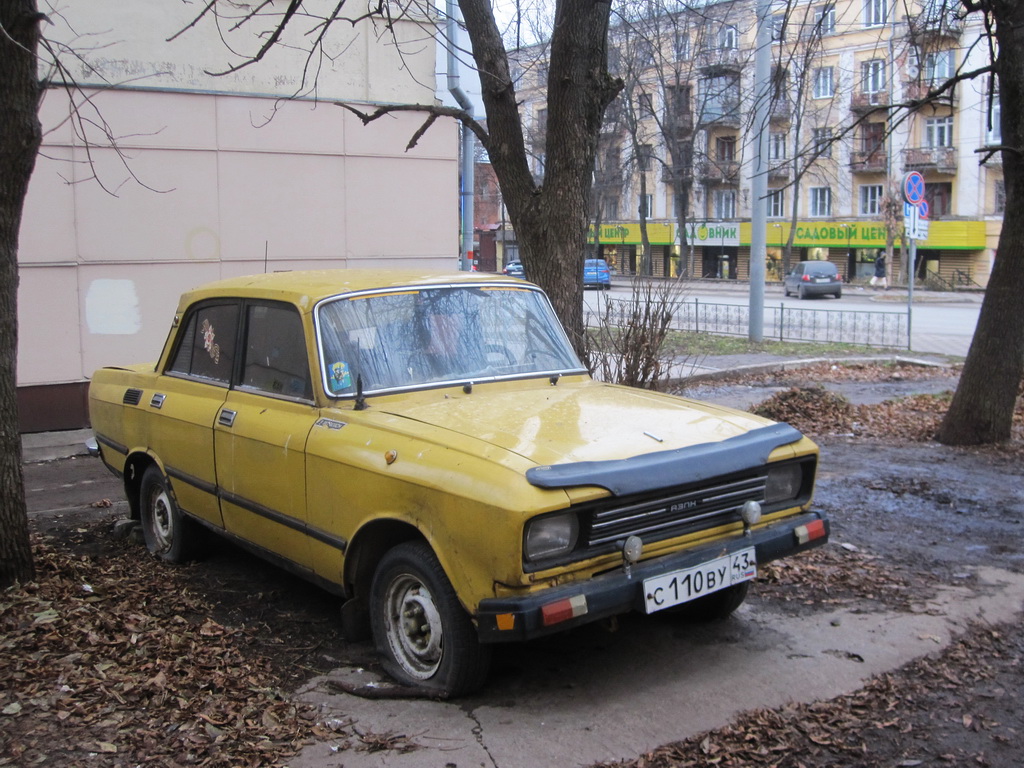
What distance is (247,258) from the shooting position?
36.8 feet

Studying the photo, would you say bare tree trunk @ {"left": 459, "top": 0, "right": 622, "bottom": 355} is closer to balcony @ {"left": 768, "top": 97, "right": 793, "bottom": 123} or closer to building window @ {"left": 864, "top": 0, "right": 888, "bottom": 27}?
balcony @ {"left": 768, "top": 97, "right": 793, "bottom": 123}

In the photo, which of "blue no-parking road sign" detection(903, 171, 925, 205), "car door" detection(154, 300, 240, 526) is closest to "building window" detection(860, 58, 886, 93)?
"blue no-parking road sign" detection(903, 171, 925, 205)

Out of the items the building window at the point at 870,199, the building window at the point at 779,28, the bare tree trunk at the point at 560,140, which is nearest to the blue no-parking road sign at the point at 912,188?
the building window at the point at 779,28

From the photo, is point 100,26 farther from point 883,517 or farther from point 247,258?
point 883,517

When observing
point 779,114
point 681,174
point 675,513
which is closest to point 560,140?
point 675,513

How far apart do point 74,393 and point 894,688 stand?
8998mm

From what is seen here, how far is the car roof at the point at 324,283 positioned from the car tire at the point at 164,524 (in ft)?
4.11

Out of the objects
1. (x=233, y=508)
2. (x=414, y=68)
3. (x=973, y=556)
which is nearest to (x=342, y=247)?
(x=414, y=68)

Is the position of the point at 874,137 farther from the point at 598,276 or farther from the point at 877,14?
the point at 877,14

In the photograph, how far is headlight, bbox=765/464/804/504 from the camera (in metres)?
4.36

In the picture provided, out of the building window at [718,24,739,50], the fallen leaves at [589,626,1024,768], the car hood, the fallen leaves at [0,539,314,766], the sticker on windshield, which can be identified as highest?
the building window at [718,24,739,50]

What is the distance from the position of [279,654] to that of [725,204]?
2254 inches

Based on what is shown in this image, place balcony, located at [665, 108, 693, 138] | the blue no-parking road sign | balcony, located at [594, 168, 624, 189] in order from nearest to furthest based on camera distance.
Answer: the blue no-parking road sign < balcony, located at [665, 108, 693, 138] < balcony, located at [594, 168, 624, 189]

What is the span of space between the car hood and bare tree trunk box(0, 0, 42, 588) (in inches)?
83.9
